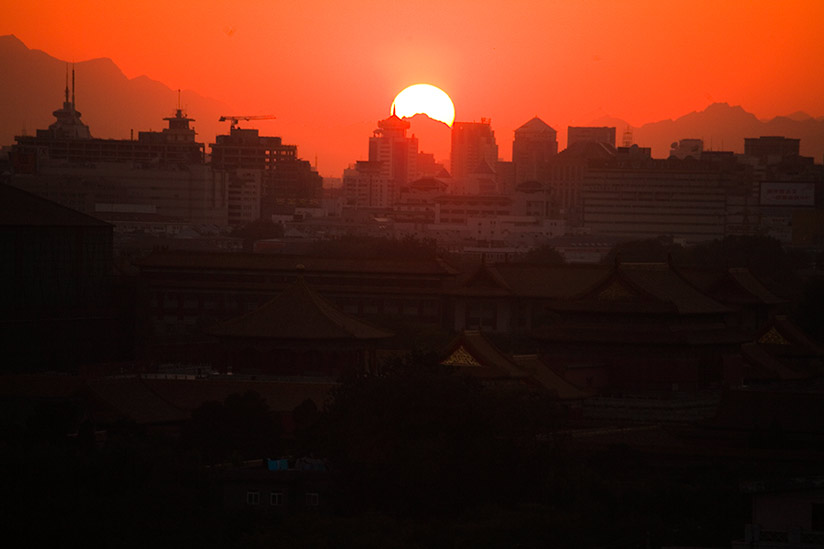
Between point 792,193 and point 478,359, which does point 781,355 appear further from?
point 792,193

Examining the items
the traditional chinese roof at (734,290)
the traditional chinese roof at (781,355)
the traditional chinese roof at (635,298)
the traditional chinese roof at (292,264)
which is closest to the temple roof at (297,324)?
the traditional chinese roof at (635,298)

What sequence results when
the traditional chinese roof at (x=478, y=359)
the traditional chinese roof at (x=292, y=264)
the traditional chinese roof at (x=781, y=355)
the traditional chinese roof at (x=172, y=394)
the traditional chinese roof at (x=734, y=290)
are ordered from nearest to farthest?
the traditional chinese roof at (x=172, y=394) < the traditional chinese roof at (x=478, y=359) < the traditional chinese roof at (x=781, y=355) < the traditional chinese roof at (x=734, y=290) < the traditional chinese roof at (x=292, y=264)

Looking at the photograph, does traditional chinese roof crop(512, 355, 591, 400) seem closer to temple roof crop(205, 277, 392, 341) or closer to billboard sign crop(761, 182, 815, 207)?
temple roof crop(205, 277, 392, 341)

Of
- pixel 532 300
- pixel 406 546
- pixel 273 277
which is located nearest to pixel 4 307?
pixel 273 277

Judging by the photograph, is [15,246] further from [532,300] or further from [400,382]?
[400,382]

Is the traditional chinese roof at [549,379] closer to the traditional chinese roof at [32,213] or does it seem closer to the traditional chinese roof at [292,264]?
the traditional chinese roof at [32,213]

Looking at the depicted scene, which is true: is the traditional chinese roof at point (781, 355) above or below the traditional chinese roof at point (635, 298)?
below

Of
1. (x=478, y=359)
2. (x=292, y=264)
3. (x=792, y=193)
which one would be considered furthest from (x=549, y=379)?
(x=792, y=193)

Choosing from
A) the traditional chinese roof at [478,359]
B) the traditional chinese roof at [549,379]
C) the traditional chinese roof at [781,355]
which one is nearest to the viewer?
the traditional chinese roof at [478,359]
